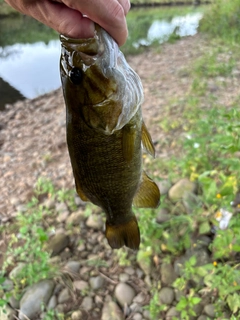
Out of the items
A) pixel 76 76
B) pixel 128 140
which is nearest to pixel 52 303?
pixel 128 140

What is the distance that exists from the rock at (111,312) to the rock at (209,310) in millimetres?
713

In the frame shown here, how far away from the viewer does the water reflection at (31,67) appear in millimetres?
10336

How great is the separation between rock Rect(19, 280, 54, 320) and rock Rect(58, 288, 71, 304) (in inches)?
4.0

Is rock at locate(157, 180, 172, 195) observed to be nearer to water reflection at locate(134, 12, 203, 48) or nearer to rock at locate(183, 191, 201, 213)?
rock at locate(183, 191, 201, 213)

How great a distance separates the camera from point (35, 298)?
10.3ft

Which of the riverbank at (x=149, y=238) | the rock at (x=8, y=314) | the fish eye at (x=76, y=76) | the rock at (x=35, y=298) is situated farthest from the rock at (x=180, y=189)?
the fish eye at (x=76, y=76)

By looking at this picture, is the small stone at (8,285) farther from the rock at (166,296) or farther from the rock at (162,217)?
the rock at (162,217)

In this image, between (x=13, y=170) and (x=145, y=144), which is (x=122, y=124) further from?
(x=13, y=170)

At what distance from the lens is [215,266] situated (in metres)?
2.76

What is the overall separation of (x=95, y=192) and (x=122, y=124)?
373mm

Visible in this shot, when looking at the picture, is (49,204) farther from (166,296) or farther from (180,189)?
(166,296)

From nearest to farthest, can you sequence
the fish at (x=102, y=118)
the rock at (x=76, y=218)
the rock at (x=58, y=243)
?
the fish at (x=102, y=118) < the rock at (x=58, y=243) < the rock at (x=76, y=218)

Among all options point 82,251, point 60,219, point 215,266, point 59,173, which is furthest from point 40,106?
point 215,266

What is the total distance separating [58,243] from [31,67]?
9443mm
